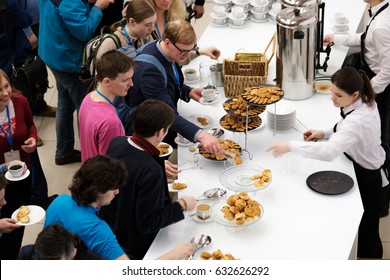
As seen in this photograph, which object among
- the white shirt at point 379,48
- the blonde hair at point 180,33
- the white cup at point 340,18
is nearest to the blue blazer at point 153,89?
the blonde hair at point 180,33

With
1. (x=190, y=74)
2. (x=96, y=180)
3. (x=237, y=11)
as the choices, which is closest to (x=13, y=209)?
(x=96, y=180)

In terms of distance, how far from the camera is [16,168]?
3990 millimetres

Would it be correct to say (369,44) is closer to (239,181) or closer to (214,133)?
(214,133)

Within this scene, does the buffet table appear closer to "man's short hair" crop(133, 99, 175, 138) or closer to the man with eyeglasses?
the man with eyeglasses

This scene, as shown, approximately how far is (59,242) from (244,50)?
3.01m

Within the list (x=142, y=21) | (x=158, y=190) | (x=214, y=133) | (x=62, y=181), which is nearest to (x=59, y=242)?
(x=158, y=190)

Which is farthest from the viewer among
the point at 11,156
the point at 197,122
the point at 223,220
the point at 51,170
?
the point at 51,170

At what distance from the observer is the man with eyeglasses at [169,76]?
3.92 meters

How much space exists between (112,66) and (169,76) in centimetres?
59

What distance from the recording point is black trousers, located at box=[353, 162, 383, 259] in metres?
3.91

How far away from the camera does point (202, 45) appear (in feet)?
17.7

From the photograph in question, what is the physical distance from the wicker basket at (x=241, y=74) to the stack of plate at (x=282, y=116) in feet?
1.04

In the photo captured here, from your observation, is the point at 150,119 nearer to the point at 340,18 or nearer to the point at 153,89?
the point at 153,89

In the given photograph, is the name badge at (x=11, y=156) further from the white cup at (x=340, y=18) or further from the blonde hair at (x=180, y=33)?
the white cup at (x=340, y=18)
